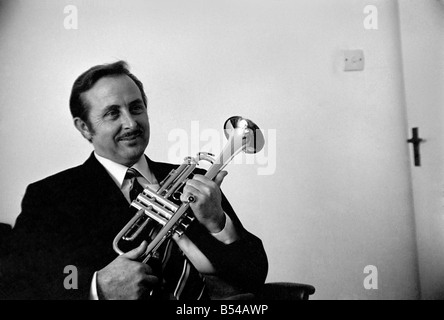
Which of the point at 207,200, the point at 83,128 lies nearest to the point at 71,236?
the point at 83,128

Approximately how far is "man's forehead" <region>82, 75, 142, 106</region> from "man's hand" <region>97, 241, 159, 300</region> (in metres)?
0.49

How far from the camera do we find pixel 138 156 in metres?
1.37

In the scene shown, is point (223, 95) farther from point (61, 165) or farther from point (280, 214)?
point (61, 165)

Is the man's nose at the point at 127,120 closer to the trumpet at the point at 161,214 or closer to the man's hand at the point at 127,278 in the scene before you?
the trumpet at the point at 161,214

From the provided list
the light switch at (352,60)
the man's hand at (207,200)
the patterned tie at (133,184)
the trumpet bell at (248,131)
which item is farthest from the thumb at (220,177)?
the light switch at (352,60)

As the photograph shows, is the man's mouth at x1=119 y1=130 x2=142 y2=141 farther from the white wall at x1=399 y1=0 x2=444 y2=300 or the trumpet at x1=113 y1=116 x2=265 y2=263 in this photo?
the white wall at x1=399 y1=0 x2=444 y2=300

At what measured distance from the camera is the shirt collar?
1.36 m

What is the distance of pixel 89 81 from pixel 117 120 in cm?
17

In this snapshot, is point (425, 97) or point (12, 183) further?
point (425, 97)

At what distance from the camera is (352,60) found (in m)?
1.46

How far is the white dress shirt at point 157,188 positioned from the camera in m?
1.33
